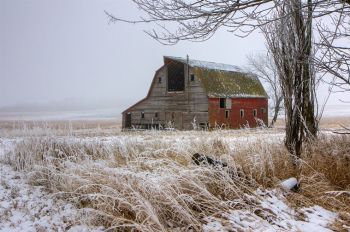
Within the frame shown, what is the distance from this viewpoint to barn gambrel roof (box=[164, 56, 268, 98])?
26109 millimetres

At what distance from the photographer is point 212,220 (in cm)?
405

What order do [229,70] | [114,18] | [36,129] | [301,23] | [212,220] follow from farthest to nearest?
[229,70] < [36,129] < [301,23] < [114,18] < [212,220]

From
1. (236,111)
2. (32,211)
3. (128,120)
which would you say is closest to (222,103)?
(236,111)

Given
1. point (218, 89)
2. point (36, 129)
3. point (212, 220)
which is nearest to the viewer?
point (212, 220)

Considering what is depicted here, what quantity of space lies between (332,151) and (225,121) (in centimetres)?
2068

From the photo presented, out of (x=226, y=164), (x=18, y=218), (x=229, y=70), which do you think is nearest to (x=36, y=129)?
(x=18, y=218)

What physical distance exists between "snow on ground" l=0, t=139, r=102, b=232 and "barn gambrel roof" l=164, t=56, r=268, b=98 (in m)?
19.9

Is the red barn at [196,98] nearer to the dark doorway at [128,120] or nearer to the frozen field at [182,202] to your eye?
the dark doorway at [128,120]

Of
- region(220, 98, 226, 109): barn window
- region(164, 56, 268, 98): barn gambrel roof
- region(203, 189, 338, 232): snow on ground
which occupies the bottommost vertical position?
region(203, 189, 338, 232): snow on ground

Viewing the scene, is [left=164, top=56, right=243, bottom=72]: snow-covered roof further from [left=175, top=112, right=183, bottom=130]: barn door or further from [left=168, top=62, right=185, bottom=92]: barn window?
[left=175, top=112, right=183, bottom=130]: barn door

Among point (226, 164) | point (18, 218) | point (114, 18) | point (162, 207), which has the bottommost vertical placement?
point (18, 218)

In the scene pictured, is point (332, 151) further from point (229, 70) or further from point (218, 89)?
point (229, 70)

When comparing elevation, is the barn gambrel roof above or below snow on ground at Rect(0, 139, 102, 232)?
above

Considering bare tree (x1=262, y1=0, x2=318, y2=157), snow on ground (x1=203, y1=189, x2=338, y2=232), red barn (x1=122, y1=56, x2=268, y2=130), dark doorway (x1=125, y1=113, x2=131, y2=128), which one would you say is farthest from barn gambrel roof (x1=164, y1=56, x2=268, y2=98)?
snow on ground (x1=203, y1=189, x2=338, y2=232)
